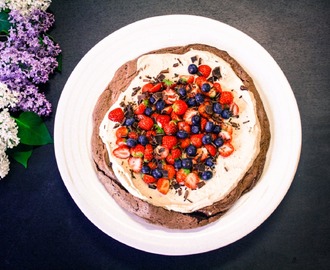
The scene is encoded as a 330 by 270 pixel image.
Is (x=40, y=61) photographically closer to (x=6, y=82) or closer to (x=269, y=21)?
(x=6, y=82)

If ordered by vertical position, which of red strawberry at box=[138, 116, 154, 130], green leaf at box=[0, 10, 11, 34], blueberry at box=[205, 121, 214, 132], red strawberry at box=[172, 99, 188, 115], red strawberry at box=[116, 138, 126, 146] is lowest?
green leaf at box=[0, 10, 11, 34]

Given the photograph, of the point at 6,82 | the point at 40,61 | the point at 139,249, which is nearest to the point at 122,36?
the point at 40,61

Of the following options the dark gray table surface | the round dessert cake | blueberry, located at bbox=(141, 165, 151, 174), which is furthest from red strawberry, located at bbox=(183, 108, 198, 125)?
the dark gray table surface

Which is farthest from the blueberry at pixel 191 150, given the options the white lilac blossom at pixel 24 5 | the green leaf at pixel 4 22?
the green leaf at pixel 4 22

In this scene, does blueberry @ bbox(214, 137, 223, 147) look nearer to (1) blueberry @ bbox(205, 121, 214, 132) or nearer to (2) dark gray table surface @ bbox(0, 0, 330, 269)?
(1) blueberry @ bbox(205, 121, 214, 132)

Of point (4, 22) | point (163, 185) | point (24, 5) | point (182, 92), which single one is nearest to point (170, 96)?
point (182, 92)

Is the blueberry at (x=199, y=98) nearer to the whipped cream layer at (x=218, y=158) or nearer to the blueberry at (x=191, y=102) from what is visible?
the blueberry at (x=191, y=102)
